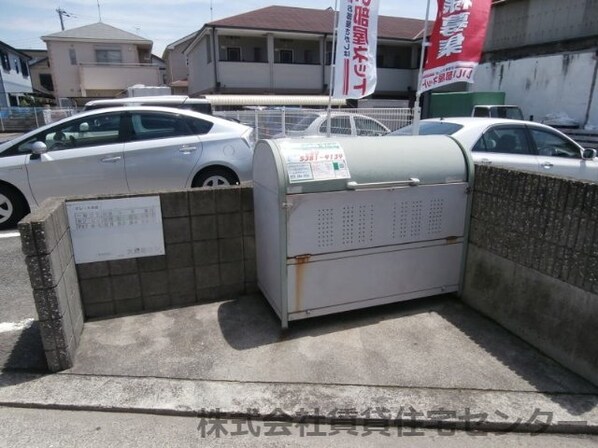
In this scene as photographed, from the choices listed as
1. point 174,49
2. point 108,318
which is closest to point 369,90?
point 108,318

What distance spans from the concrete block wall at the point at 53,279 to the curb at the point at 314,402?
23 centimetres

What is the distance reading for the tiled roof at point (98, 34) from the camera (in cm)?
2952

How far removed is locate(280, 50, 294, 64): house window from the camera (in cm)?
2366

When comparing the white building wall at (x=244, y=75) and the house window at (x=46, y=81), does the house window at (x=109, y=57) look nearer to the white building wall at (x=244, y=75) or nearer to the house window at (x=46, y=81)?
the white building wall at (x=244, y=75)

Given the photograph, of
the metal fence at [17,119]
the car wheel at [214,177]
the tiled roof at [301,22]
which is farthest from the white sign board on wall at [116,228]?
the metal fence at [17,119]

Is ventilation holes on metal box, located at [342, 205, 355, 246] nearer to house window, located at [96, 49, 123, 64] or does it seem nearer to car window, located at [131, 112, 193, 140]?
car window, located at [131, 112, 193, 140]

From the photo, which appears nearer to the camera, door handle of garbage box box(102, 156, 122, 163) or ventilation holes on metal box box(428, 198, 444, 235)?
ventilation holes on metal box box(428, 198, 444, 235)

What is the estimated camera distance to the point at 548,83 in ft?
50.2

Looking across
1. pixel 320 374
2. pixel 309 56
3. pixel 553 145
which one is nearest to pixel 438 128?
pixel 553 145

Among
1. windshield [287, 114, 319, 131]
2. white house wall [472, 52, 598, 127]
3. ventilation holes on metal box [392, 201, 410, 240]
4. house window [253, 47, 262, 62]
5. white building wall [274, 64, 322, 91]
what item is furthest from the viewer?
house window [253, 47, 262, 62]

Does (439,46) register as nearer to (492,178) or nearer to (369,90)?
(369,90)

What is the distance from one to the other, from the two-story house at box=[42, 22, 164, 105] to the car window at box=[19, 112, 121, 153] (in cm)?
2627

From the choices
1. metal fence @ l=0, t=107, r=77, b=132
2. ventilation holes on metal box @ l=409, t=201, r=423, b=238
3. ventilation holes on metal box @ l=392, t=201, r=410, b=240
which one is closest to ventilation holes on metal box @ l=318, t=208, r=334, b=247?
ventilation holes on metal box @ l=392, t=201, r=410, b=240

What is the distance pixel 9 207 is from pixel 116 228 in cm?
304
